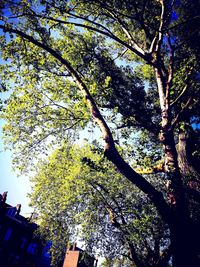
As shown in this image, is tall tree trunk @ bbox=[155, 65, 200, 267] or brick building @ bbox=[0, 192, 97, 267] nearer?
tall tree trunk @ bbox=[155, 65, 200, 267]

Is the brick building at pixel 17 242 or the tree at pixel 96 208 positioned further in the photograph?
the brick building at pixel 17 242

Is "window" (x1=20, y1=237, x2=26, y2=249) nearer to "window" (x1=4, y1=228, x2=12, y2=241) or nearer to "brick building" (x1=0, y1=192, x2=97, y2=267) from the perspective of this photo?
"brick building" (x1=0, y1=192, x2=97, y2=267)

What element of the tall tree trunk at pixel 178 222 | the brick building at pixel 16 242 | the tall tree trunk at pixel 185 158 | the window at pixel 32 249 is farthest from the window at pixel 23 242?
the tall tree trunk at pixel 178 222

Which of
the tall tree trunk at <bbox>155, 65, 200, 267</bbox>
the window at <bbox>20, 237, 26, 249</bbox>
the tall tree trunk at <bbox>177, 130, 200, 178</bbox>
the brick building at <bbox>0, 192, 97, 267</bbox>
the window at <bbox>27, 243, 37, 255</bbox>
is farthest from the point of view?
the window at <bbox>27, 243, 37, 255</bbox>

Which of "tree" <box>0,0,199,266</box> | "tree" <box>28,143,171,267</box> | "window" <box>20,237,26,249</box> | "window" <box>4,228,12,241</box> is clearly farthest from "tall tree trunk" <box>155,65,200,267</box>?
"window" <box>20,237,26,249</box>

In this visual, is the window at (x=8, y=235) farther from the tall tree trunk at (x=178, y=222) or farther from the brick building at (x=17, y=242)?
the tall tree trunk at (x=178, y=222)

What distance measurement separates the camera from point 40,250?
37438mm

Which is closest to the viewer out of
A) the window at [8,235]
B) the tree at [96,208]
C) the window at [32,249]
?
the tree at [96,208]

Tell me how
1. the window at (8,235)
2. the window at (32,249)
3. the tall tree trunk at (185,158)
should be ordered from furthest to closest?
1. the window at (32,249)
2. the window at (8,235)
3. the tall tree trunk at (185,158)

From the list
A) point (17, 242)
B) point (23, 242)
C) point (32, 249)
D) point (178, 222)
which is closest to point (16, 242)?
point (17, 242)

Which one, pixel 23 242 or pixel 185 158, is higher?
pixel 23 242

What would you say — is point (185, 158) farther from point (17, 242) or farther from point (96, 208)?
point (17, 242)

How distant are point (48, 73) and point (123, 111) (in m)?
5.16

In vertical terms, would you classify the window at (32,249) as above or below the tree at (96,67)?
below
